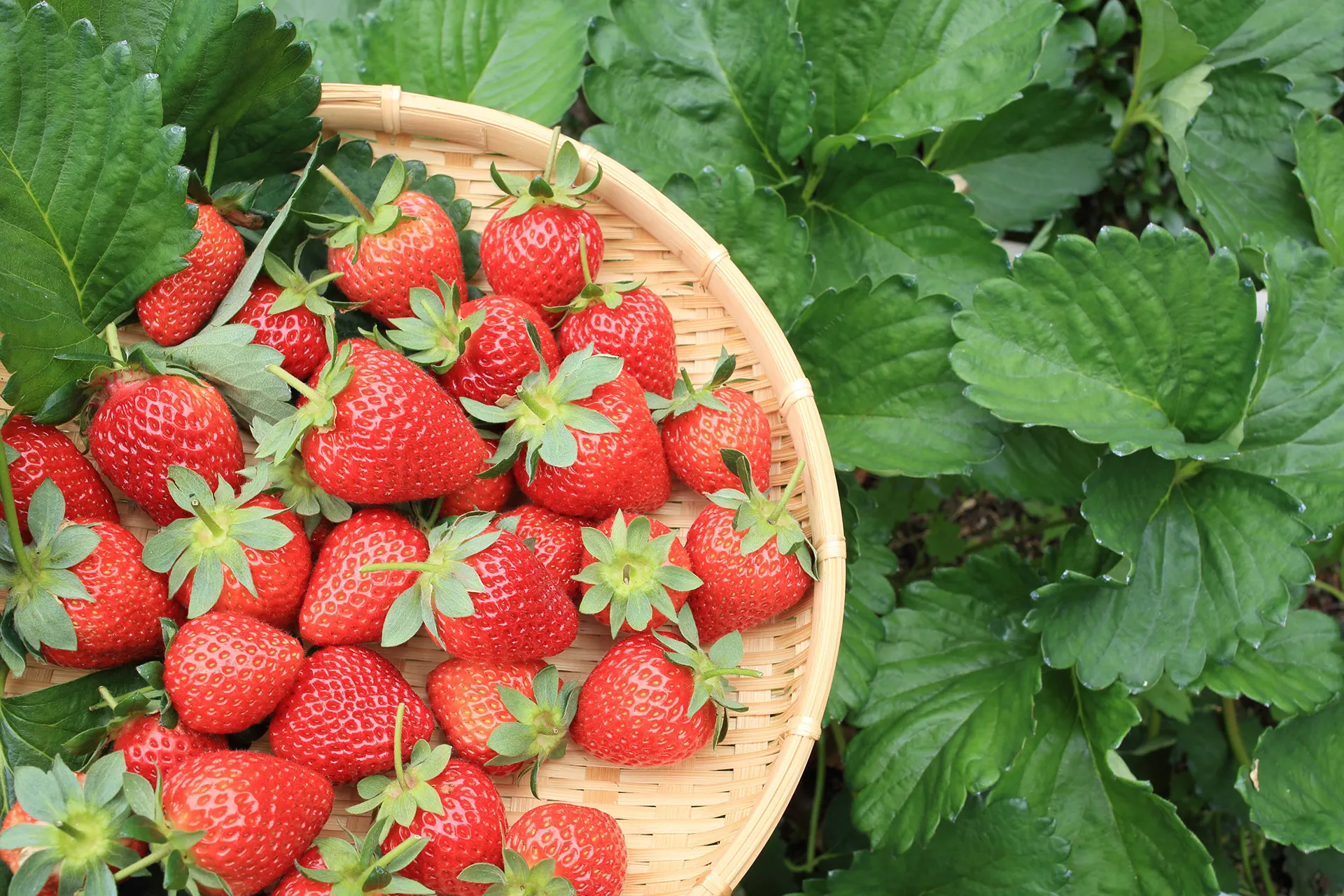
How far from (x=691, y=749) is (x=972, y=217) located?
0.83m

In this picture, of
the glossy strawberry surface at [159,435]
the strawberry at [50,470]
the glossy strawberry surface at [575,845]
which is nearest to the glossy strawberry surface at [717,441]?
the glossy strawberry surface at [575,845]

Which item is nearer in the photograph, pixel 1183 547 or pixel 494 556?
pixel 494 556

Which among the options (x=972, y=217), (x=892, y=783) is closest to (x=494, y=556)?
(x=892, y=783)

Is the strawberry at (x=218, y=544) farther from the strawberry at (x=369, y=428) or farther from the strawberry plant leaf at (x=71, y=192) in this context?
the strawberry plant leaf at (x=71, y=192)

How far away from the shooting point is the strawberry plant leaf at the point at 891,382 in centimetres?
134

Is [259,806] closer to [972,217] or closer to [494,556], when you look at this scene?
[494,556]

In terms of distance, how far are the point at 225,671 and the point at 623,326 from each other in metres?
0.53

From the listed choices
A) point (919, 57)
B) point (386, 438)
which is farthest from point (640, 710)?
point (919, 57)

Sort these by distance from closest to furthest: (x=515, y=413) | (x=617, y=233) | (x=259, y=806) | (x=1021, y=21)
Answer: (x=259, y=806) < (x=515, y=413) < (x=617, y=233) < (x=1021, y=21)

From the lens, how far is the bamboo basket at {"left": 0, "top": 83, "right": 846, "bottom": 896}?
1.09 meters

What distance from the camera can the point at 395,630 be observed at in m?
0.97

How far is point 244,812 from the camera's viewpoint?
0.89 m

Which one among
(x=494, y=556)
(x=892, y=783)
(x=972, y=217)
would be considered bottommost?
(x=892, y=783)

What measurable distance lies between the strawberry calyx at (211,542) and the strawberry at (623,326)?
14.7 inches
